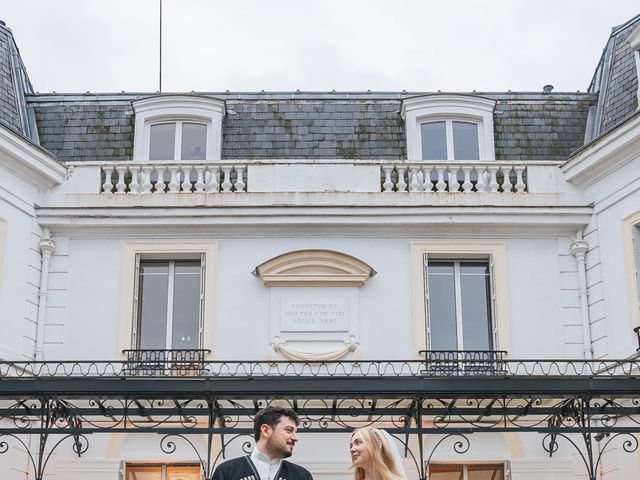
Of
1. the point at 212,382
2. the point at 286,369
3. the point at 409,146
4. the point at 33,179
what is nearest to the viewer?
the point at 212,382

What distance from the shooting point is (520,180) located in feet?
56.7

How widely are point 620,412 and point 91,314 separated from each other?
24.5 feet

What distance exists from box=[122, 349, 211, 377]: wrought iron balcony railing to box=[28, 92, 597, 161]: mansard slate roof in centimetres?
327

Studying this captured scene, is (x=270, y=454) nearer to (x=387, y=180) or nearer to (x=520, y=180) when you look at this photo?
(x=387, y=180)

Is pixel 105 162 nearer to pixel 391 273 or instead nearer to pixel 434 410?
pixel 391 273

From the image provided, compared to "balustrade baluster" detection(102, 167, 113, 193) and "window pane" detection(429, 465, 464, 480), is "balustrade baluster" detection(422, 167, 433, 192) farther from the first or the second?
"balustrade baluster" detection(102, 167, 113, 193)

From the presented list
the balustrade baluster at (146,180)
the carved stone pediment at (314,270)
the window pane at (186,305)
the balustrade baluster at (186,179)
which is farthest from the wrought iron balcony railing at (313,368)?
the balustrade baluster at (186,179)

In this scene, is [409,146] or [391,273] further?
[409,146]

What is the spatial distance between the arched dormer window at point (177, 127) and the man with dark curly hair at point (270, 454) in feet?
39.1

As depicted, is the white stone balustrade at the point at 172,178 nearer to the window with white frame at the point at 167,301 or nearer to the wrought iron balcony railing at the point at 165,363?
the window with white frame at the point at 167,301

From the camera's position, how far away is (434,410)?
13914mm

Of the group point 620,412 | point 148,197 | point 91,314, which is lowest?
point 620,412

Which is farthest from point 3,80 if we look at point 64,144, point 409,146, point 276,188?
point 409,146

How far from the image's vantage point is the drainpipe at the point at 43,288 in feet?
54.0
